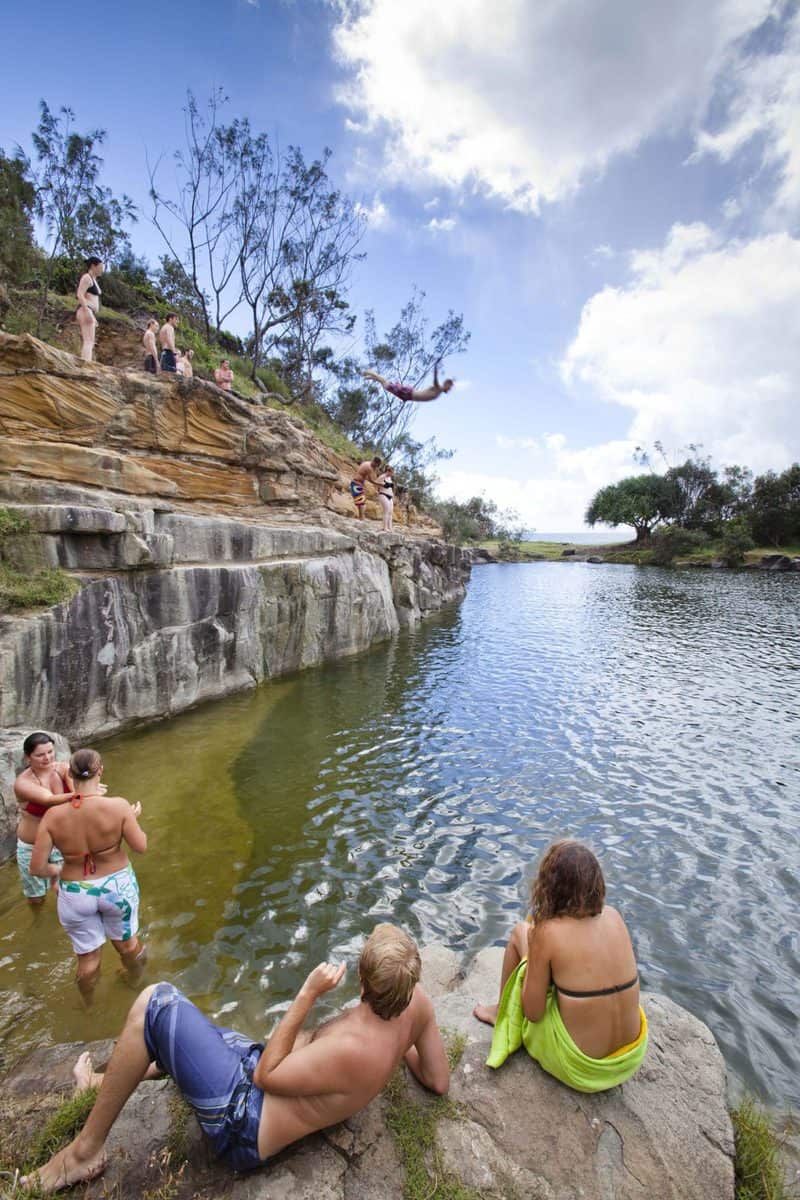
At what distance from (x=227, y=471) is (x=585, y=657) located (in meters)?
14.5

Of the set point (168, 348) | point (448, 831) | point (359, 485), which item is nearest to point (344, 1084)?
point (448, 831)

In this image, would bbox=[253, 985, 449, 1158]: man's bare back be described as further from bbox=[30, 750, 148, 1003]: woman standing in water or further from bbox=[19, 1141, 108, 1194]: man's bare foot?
bbox=[30, 750, 148, 1003]: woman standing in water

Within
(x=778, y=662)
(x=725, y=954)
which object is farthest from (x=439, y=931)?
(x=778, y=662)

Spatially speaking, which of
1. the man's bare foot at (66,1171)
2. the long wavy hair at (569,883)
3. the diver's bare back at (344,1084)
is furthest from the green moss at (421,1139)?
the man's bare foot at (66,1171)

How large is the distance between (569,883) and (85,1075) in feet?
11.2

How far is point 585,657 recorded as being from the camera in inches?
788

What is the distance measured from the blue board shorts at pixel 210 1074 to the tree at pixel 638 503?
9471 centimetres

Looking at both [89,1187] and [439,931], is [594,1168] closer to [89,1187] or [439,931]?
[89,1187]

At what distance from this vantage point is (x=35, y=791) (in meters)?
5.55

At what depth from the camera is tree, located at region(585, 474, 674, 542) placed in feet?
283

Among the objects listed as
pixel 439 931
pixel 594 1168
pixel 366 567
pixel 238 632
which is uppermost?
pixel 366 567

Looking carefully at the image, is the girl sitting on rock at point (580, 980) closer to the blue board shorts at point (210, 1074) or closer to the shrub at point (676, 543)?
the blue board shorts at point (210, 1074)

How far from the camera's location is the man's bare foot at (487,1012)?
3.92 metres

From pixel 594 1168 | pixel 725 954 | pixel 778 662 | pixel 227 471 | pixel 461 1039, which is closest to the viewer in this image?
pixel 594 1168
